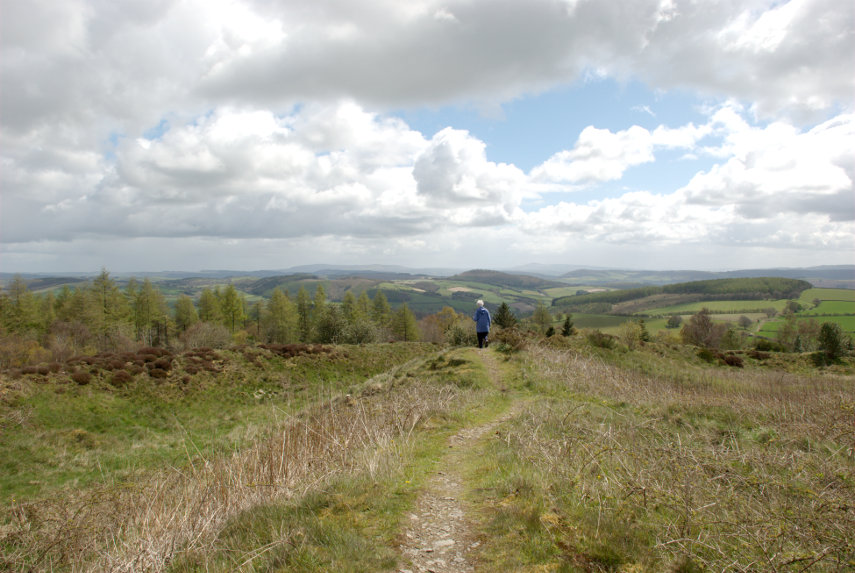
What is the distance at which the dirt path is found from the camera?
3.84 m

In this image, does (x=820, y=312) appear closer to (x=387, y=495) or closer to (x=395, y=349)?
(x=395, y=349)

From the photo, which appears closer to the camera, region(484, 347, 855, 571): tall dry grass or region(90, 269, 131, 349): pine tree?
region(484, 347, 855, 571): tall dry grass

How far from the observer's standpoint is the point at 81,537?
5.42m

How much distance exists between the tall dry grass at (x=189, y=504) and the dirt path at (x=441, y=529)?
0.87 meters

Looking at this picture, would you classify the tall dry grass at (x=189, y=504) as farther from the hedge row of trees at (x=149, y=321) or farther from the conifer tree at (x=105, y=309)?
the conifer tree at (x=105, y=309)

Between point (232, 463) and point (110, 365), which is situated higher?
point (232, 463)

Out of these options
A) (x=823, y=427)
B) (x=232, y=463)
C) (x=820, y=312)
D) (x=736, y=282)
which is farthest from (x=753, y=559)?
(x=736, y=282)

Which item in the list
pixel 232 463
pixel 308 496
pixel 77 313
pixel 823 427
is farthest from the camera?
pixel 77 313

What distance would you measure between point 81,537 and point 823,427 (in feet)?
40.2

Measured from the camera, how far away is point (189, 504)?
17.3 ft

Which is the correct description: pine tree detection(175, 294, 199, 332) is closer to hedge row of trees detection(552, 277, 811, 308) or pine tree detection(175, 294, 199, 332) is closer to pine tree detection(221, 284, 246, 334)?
pine tree detection(221, 284, 246, 334)

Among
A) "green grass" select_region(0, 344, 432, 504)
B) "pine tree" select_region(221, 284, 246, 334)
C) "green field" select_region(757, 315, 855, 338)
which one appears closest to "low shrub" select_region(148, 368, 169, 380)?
"green grass" select_region(0, 344, 432, 504)

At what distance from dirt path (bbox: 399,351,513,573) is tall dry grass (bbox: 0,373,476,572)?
869 mm

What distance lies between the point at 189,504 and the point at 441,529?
3.52m
